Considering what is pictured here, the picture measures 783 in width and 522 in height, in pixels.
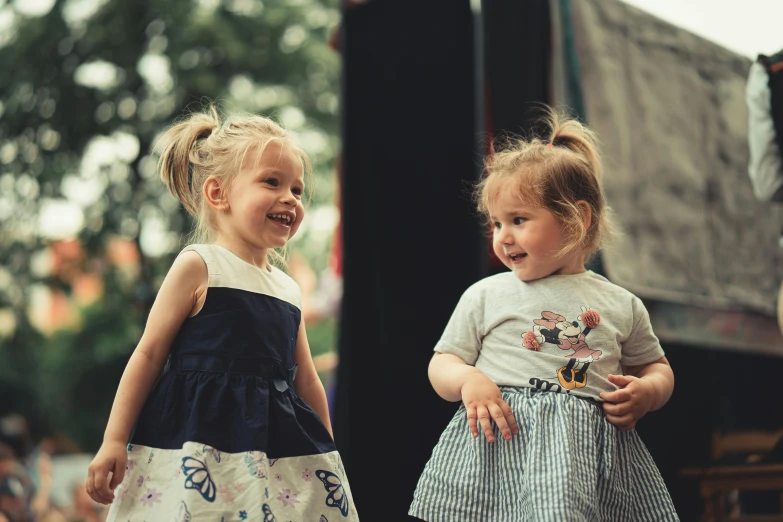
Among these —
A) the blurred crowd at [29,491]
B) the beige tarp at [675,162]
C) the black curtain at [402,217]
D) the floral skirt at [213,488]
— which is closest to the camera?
the floral skirt at [213,488]

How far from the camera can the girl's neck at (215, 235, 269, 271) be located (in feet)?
5.58

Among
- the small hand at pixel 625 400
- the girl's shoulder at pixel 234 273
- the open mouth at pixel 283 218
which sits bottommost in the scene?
the small hand at pixel 625 400

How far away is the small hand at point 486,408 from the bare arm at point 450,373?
3 cm

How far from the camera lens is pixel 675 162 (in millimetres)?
2725

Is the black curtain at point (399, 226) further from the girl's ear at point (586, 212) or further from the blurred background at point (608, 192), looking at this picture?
the girl's ear at point (586, 212)

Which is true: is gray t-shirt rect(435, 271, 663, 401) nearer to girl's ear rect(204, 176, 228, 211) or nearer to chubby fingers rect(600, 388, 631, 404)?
chubby fingers rect(600, 388, 631, 404)

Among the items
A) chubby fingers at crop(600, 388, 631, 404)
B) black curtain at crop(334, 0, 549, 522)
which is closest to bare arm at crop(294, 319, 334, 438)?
chubby fingers at crop(600, 388, 631, 404)

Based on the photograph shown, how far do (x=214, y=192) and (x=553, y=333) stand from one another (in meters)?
0.78

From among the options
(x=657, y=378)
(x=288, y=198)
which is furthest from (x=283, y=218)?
(x=657, y=378)

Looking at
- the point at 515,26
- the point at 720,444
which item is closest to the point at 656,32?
the point at 515,26

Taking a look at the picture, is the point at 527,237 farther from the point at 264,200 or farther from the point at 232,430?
the point at 232,430

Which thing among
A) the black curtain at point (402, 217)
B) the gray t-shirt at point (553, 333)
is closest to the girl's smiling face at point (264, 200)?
the gray t-shirt at point (553, 333)

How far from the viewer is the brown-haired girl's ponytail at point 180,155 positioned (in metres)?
1.78

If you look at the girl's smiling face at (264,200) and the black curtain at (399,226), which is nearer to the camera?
the girl's smiling face at (264,200)
